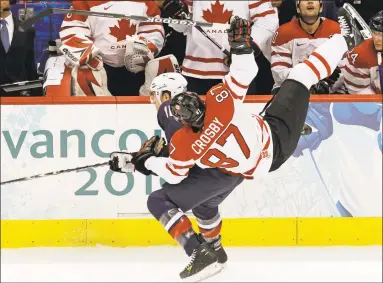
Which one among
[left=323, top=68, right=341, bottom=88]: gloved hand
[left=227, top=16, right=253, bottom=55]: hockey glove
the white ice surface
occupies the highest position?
[left=227, top=16, right=253, bottom=55]: hockey glove

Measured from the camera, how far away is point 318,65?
12.2 ft

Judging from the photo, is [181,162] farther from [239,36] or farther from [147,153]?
[239,36]

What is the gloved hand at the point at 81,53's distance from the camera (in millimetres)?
4449

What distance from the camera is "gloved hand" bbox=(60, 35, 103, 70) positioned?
4449mm

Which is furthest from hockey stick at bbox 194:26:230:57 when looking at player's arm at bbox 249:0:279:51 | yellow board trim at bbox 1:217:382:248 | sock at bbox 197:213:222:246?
sock at bbox 197:213:222:246

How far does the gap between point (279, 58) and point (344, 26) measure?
16.5 inches

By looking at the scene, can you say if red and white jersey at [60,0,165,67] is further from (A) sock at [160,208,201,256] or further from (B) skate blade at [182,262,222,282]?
(B) skate blade at [182,262,222,282]

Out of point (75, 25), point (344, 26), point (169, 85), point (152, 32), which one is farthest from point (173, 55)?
point (344, 26)

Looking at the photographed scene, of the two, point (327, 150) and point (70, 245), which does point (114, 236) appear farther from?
point (327, 150)

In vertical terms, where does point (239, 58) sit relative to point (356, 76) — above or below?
above

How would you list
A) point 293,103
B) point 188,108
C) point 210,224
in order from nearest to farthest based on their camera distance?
point 188,108 → point 293,103 → point 210,224

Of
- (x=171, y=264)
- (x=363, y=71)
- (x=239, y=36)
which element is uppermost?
(x=239, y=36)

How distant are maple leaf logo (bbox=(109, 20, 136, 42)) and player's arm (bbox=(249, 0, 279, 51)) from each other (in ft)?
2.08

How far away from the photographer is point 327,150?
14.3ft
